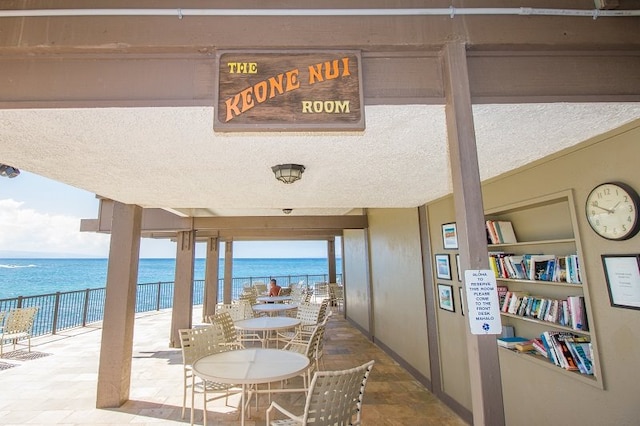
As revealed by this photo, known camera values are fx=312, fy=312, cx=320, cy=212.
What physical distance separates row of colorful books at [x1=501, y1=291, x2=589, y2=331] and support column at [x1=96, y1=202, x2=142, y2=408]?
3.98 m

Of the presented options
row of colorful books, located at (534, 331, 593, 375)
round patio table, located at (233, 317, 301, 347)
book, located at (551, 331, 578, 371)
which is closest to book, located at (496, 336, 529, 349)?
row of colorful books, located at (534, 331, 593, 375)

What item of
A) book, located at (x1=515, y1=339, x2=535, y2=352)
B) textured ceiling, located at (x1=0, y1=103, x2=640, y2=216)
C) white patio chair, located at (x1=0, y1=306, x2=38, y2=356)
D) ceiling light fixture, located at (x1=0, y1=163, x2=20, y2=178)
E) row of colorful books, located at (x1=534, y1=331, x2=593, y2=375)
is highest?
ceiling light fixture, located at (x1=0, y1=163, x2=20, y2=178)

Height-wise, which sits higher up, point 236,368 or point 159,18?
point 159,18

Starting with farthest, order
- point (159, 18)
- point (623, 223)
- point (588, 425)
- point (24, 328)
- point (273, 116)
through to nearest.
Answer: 1. point (24, 328)
2. point (588, 425)
3. point (623, 223)
4. point (159, 18)
5. point (273, 116)

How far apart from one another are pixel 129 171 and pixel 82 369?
12.8 ft

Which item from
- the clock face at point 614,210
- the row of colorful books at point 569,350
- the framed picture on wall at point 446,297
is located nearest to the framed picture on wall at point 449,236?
the framed picture on wall at point 446,297

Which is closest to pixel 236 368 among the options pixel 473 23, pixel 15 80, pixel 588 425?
pixel 15 80

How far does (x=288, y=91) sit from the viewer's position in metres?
1.29

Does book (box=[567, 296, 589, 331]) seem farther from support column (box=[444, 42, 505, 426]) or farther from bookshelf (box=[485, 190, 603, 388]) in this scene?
support column (box=[444, 42, 505, 426])

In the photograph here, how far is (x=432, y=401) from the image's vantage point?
11.7 feet

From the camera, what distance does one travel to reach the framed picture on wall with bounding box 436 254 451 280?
361cm

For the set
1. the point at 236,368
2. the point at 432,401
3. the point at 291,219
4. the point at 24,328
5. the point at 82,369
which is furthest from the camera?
the point at 291,219

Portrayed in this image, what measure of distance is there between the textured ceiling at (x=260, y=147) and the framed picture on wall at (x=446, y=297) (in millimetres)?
1203

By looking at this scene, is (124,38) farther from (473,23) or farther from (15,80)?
(473,23)
